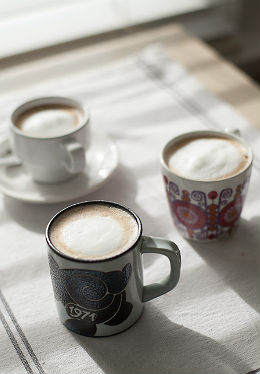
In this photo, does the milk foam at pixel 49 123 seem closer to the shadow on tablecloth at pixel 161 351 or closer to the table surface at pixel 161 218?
the table surface at pixel 161 218

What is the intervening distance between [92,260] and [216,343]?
16cm

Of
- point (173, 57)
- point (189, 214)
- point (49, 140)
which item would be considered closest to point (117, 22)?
point (173, 57)

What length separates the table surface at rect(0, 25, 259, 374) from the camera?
62cm

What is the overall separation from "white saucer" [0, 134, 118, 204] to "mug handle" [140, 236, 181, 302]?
222 mm

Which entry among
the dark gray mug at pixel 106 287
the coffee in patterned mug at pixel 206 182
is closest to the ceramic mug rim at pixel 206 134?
the coffee in patterned mug at pixel 206 182

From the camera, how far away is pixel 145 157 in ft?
3.03

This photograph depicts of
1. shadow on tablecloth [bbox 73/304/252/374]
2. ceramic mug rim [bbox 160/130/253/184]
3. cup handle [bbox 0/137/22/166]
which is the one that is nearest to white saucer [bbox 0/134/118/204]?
cup handle [bbox 0/137/22/166]

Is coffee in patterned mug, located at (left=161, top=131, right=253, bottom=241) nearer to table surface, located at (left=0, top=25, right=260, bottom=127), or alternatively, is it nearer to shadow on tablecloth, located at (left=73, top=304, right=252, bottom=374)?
shadow on tablecloth, located at (left=73, top=304, right=252, bottom=374)

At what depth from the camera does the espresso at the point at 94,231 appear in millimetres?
579

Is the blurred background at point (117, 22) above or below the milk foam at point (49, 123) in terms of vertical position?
below

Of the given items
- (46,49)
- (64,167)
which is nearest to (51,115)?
(64,167)

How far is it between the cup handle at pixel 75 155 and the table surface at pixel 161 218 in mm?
62

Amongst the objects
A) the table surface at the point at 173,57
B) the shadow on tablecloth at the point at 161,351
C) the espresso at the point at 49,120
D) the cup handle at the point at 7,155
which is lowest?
the table surface at the point at 173,57

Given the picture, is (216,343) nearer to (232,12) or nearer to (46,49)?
(46,49)
